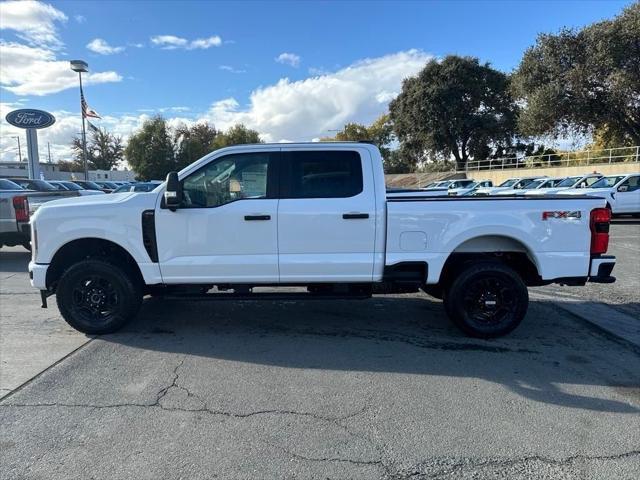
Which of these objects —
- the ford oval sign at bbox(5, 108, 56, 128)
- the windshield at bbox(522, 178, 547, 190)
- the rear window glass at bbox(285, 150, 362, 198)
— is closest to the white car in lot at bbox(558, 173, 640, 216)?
the windshield at bbox(522, 178, 547, 190)

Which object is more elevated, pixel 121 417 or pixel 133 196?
pixel 133 196

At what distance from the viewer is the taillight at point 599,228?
16.5 ft

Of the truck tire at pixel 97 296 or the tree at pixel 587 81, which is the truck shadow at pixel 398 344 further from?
the tree at pixel 587 81

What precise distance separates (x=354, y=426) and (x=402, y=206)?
7.92ft

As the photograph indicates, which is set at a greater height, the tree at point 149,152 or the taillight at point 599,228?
the tree at point 149,152

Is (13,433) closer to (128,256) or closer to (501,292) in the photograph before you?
(128,256)

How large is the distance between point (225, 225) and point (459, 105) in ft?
162

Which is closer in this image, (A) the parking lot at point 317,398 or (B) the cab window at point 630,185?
(A) the parking lot at point 317,398

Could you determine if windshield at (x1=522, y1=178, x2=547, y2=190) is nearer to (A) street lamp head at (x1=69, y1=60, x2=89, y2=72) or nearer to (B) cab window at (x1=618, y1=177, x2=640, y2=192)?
(B) cab window at (x1=618, y1=177, x2=640, y2=192)

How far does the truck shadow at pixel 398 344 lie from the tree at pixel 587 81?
93.7ft

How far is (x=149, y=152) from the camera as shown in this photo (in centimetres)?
6059

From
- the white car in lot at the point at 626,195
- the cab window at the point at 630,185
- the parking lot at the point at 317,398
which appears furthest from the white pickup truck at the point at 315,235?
the cab window at the point at 630,185

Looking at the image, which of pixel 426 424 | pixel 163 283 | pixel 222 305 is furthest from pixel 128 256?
pixel 426 424

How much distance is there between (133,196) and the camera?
17.3 ft
